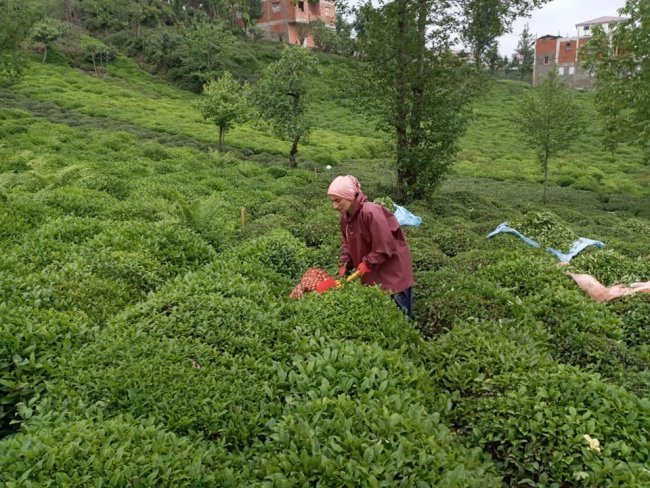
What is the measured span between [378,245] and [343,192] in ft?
2.33

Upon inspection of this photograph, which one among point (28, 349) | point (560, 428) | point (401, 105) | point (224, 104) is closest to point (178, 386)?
point (28, 349)

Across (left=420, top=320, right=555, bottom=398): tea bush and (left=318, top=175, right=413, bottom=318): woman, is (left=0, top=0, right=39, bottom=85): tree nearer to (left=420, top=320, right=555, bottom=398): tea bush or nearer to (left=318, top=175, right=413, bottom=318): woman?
(left=318, top=175, right=413, bottom=318): woman

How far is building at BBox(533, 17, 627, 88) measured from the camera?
246 feet

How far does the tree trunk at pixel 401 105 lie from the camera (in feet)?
53.8

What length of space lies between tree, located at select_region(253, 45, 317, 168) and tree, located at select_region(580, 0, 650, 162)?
11785mm

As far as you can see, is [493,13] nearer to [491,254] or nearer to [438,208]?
[438,208]

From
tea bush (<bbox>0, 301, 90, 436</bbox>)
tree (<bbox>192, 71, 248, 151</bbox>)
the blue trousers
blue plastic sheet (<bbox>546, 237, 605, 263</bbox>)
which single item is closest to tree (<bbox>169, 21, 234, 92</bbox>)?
tree (<bbox>192, 71, 248, 151</bbox>)

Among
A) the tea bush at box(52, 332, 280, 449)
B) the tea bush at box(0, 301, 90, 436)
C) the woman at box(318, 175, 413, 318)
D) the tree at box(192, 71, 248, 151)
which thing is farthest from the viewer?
the tree at box(192, 71, 248, 151)

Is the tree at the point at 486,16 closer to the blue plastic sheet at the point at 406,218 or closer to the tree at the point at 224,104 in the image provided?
the blue plastic sheet at the point at 406,218

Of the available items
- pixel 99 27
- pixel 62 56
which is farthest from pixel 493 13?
pixel 99 27

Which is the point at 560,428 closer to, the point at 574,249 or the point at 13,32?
the point at 574,249

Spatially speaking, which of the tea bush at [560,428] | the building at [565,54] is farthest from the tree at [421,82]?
the building at [565,54]

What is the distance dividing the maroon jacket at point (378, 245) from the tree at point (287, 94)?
17846mm

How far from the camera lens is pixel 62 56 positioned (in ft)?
170
